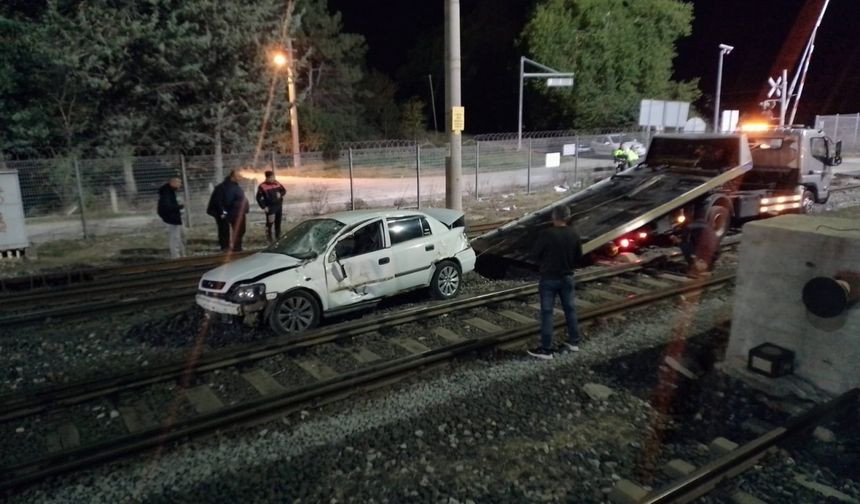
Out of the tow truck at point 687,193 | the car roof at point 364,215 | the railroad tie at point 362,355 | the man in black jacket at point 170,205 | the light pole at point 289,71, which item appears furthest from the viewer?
the light pole at point 289,71

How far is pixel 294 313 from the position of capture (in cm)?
779

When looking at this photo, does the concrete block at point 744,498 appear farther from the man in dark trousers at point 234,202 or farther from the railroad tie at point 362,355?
the man in dark trousers at point 234,202

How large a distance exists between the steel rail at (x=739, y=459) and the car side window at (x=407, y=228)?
5259 mm

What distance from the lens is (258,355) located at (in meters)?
6.97

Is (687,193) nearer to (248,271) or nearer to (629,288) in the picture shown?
(629,288)

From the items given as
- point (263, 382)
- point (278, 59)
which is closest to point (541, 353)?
point (263, 382)

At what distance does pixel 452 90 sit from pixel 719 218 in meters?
5.95

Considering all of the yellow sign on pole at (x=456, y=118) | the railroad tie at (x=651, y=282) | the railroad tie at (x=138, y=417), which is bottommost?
the railroad tie at (x=138, y=417)

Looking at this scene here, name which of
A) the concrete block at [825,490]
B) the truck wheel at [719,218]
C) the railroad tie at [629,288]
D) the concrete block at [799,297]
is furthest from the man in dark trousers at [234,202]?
the concrete block at [825,490]

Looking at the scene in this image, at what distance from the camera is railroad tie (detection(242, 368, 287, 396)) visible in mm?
6185

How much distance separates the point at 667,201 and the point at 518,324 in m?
4.58

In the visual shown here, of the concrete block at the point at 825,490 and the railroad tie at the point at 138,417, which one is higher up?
the concrete block at the point at 825,490

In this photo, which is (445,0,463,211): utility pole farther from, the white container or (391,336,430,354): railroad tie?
the white container

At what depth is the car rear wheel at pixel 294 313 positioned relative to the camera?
7.64 m
